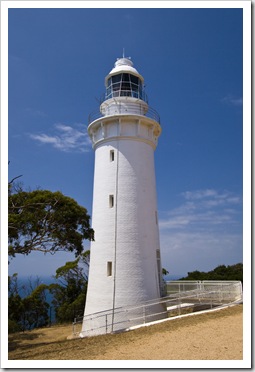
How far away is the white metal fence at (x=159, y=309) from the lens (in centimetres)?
1315

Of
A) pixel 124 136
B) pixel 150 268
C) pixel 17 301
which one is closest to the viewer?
pixel 150 268

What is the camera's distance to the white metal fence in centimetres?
1315

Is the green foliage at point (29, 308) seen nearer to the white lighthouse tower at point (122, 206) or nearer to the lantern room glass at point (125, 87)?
the white lighthouse tower at point (122, 206)

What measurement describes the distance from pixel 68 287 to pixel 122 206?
14.5 meters

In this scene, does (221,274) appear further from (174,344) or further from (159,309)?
(174,344)

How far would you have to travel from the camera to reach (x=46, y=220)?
37.9ft

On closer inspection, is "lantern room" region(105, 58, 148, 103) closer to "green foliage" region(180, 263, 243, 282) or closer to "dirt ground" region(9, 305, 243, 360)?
"dirt ground" region(9, 305, 243, 360)

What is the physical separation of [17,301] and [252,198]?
23496 mm

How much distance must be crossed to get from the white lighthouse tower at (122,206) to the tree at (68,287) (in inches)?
400

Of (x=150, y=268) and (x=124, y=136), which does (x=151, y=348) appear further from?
(x=124, y=136)

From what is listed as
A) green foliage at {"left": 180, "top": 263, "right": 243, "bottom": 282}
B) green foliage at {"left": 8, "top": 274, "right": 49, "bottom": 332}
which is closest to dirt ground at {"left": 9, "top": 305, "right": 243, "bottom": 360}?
green foliage at {"left": 180, "top": 263, "right": 243, "bottom": 282}

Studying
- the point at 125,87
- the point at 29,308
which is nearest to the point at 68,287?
the point at 29,308

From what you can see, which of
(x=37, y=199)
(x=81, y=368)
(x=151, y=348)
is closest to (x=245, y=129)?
(x=151, y=348)

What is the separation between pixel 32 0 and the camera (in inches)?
303
